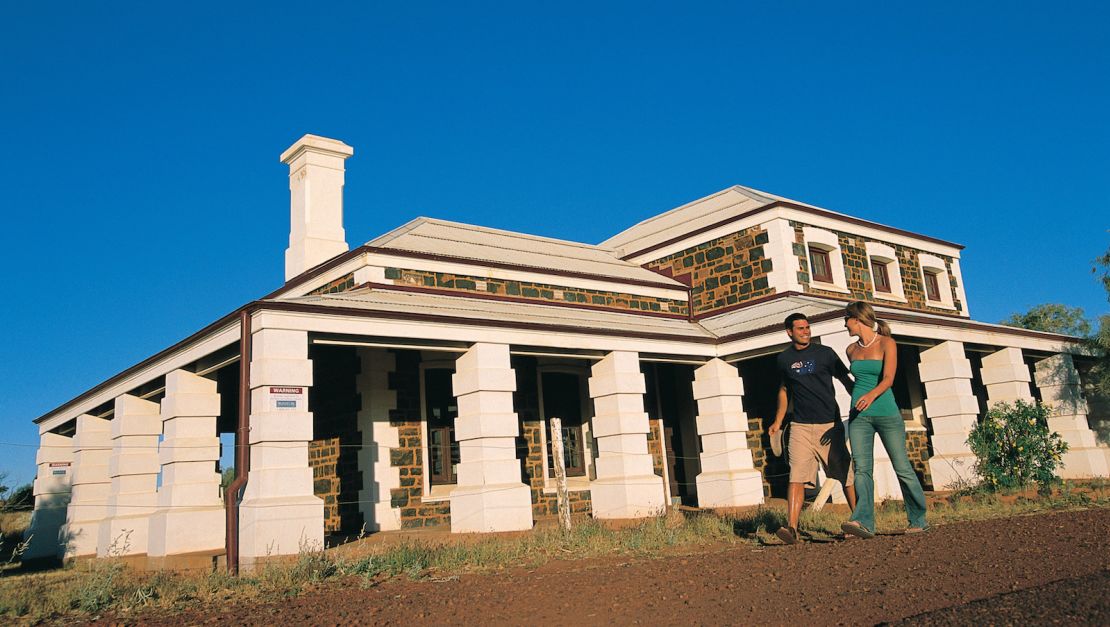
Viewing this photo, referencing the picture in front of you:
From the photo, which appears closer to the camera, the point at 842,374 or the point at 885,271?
the point at 842,374

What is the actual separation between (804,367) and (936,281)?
1430cm

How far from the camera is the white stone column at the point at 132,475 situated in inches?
503

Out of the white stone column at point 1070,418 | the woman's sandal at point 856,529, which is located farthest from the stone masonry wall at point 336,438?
the white stone column at point 1070,418

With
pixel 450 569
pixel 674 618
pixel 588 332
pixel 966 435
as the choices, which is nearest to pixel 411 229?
pixel 588 332

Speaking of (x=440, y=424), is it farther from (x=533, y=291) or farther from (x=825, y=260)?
(x=825, y=260)

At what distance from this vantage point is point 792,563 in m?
6.20

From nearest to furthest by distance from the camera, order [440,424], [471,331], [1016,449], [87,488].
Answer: [471,331] → [1016,449] → [440,424] → [87,488]

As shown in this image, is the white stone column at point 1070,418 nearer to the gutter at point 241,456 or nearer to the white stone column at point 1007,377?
the white stone column at point 1007,377

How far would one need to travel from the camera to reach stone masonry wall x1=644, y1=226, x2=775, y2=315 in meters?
16.2

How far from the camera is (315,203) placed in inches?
643

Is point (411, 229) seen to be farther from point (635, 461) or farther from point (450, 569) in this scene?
point (450, 569)

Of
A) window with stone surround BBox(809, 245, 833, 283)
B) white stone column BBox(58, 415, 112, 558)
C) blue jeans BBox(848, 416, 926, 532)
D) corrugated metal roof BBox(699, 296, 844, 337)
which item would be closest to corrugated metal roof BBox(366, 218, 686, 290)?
corrugated metal roof BBox(699, 296, 844, 337)

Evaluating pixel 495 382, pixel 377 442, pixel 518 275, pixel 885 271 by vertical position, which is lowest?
pixel 377 442

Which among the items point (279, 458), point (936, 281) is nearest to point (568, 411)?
point (279, 458)
